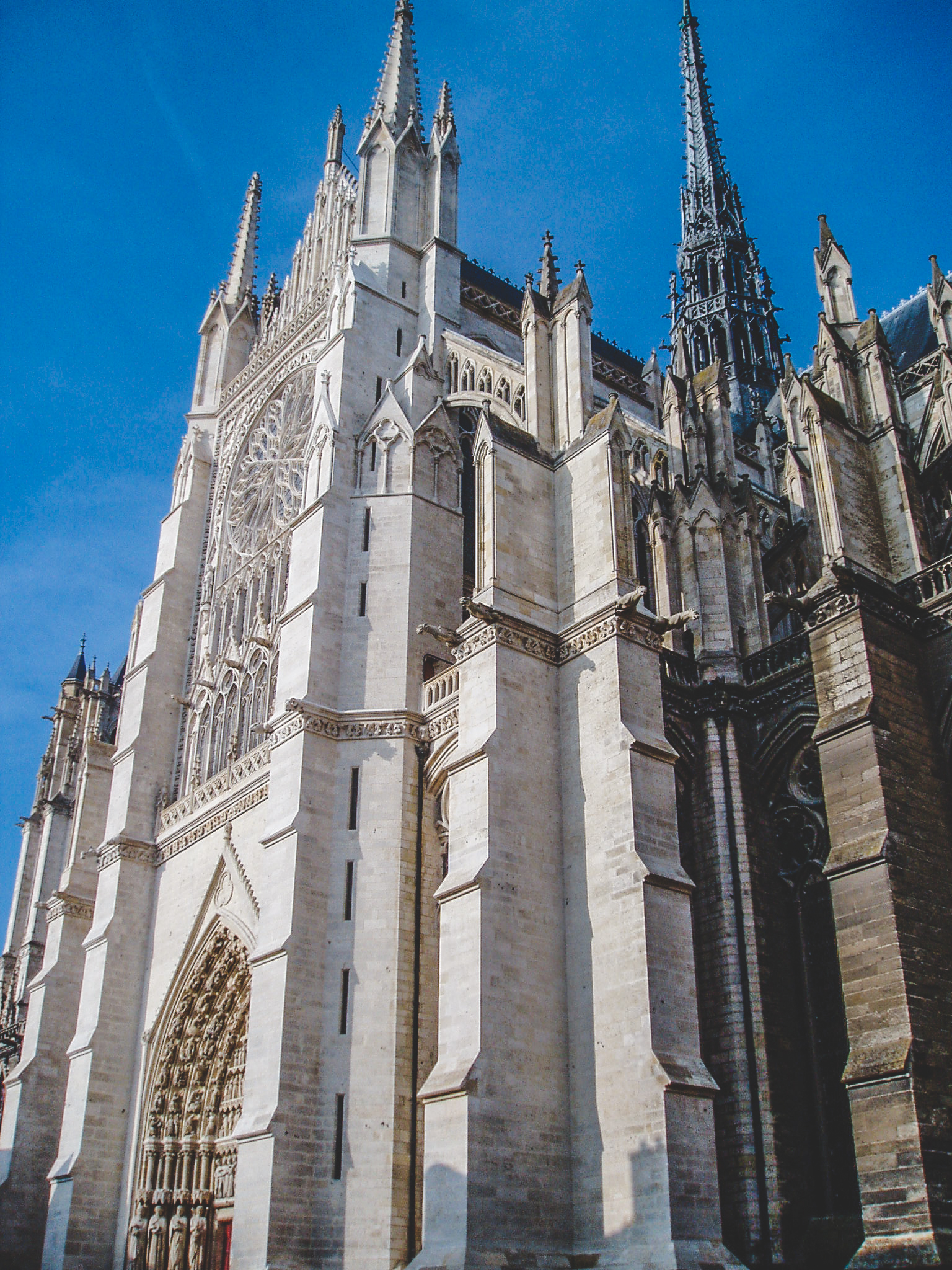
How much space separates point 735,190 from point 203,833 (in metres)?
34.0

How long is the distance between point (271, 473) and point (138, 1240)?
14438 mm

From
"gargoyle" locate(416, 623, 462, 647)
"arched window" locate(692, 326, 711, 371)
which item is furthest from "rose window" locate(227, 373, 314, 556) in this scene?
"arched window" locate(692, 326, 711, 371)

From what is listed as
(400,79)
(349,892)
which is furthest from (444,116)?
(349,892)

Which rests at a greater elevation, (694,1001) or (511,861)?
(511,861)

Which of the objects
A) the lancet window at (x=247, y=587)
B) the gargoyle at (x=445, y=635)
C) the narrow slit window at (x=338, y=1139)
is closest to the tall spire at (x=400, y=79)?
the lancet window at (x=247, y=587)

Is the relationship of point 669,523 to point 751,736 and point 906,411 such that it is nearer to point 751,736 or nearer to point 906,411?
point 751,736

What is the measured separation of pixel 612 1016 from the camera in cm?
1301

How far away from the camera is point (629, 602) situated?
14.8m

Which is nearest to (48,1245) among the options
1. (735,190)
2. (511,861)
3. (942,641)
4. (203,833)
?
(203,833)

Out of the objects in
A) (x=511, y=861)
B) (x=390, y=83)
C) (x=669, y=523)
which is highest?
(x=390, y=83)

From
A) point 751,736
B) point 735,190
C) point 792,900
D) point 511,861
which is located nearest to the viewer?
point 511,861

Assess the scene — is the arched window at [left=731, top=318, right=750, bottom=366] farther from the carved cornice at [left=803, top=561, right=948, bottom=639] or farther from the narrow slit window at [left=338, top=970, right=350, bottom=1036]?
the narrow slit window at [left=338, top=970, right=350, bottom=1036]

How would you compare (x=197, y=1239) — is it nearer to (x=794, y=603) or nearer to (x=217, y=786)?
(x=217, y=786)

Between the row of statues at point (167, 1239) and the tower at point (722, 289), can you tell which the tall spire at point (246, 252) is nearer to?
the tower at point (722, 289)
